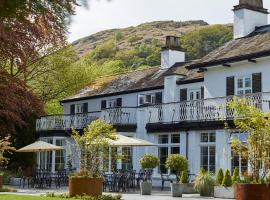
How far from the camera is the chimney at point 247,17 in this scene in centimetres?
3325

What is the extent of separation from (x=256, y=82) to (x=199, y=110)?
3.39 m

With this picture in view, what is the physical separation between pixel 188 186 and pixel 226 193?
2.56 m

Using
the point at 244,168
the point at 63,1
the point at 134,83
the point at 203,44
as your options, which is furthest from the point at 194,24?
the point at 63,1

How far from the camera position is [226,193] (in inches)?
934

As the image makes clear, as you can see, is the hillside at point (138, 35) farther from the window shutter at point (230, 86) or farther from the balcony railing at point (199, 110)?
the window shutter at point (230, 86)

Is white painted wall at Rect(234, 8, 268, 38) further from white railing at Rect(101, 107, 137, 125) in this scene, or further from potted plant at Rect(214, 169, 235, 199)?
potted plant at Rect(214, 169, 235, 199)

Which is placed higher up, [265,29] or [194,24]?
[194,24]

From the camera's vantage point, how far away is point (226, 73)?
30.3 meters

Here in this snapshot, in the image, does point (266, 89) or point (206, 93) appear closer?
point (266, 89)

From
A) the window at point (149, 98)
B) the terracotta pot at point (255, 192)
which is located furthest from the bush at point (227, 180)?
the window at point (149, 98)

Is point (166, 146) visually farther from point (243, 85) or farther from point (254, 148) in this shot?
point (254, 148)

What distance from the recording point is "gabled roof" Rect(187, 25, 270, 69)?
28445mm

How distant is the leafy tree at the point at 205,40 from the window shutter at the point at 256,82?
86.9 meters

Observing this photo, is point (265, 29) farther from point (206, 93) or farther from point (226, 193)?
point (226, 193)
